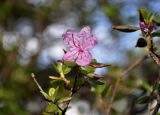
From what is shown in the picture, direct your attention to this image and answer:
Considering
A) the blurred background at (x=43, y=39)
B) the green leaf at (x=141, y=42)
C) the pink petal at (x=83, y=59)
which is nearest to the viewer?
the pink petal at (x=83, y=59)

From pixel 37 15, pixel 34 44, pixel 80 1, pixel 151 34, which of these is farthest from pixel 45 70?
pixel 151 34

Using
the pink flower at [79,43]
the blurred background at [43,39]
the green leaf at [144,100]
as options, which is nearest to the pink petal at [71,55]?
the pink flower at [79,43]

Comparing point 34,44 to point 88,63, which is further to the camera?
point 34,44

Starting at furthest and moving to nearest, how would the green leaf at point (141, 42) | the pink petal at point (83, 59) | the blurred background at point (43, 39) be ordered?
1. the blurred background at point (43, 39)
2. the green leaf at point (141, 42)
3. the pink petal at point (83, 59)

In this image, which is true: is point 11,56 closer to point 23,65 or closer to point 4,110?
point 23,65

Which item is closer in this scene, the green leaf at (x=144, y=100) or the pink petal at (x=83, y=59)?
the pink petal at (x=83, y=59)

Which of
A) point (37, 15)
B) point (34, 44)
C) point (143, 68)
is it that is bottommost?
point (143, 68)

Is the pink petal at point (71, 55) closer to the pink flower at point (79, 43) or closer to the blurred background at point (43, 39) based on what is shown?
the pink flower at point (79, 43)
